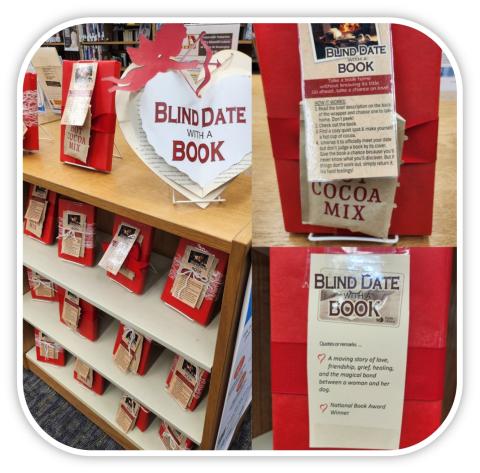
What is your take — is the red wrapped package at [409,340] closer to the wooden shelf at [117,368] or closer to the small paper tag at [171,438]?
the wooden shelf at [117,368]

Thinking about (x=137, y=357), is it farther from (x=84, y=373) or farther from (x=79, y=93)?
(x=79, y=93)

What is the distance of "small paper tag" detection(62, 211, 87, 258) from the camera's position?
1.38 meters

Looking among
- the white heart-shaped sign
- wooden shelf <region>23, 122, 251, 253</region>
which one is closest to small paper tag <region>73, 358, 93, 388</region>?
wooden shelf <region>23, 122, 251, 253</region>

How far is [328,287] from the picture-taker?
2.35ft

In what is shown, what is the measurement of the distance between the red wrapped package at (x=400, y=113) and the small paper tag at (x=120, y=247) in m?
0.62

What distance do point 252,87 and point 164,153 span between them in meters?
0.26

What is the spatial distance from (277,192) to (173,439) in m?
1.05

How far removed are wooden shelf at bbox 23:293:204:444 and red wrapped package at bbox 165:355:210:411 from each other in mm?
35

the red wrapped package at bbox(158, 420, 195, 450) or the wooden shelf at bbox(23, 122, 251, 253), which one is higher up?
the wooden shelf at bbox(23, 122, 251, 253)

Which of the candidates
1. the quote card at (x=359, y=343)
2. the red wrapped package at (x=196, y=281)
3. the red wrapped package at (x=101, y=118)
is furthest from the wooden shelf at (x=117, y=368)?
the red wrapped package at (x=101, y=118)

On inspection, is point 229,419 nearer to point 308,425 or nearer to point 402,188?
point 308,425

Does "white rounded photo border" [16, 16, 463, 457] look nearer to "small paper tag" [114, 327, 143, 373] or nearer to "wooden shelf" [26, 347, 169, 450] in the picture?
"small paper tag" [114, 327, 143, 373]

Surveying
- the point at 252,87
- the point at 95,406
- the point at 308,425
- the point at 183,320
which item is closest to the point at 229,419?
the point at 183,320

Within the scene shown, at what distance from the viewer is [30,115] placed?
1289 mm
